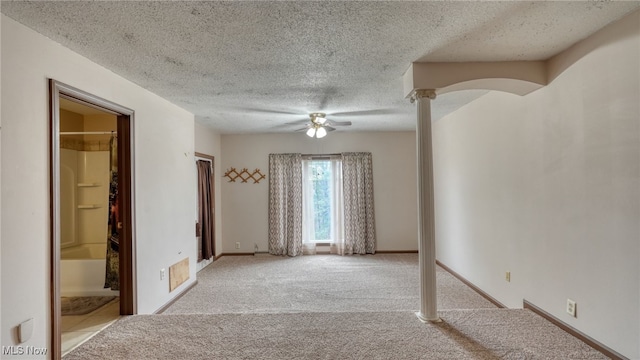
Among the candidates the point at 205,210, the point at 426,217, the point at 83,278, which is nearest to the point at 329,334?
the point at 426,217

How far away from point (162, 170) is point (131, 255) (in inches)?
37.8

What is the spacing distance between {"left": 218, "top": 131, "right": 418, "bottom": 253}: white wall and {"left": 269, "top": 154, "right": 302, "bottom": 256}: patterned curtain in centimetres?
17

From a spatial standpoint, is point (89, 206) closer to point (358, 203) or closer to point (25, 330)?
point (25, 330)

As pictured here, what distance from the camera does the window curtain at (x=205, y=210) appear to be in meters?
4.89

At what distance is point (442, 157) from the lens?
4867 mm

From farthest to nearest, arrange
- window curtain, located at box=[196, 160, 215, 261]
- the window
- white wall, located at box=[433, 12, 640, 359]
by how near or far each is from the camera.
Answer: the window
window curtain, located at box=[196, 160, 215, 261]
white wall, located at box=[433, 12, 640, 359]

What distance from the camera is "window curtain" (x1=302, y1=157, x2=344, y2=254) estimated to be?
18.8 feet

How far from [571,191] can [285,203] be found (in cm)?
434

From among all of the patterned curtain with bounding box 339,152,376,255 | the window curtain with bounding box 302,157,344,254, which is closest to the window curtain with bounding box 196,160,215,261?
the window curtain with bounding box 302,157,344,254

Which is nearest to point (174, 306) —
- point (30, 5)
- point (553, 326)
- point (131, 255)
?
point (131, 255)

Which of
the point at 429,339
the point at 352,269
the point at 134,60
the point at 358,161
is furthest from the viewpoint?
the point at 358,161

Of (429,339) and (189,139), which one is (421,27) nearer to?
(429,339)

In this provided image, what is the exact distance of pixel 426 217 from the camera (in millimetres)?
2568

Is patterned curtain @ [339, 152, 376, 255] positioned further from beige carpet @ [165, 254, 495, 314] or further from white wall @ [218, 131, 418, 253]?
beige carpet @ [165, 254, 495, 314]
